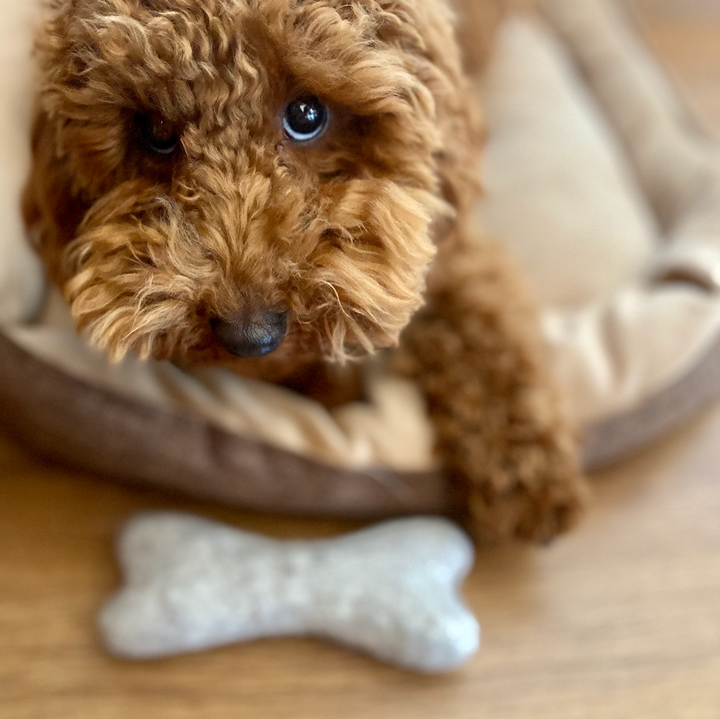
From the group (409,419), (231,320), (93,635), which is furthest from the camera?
(409,419)

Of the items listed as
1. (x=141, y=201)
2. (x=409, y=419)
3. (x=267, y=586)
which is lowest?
(x=267, y=586)

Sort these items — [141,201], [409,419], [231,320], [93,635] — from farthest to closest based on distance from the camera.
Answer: [409,419] → [93,635] → [141,201] → [231,320]

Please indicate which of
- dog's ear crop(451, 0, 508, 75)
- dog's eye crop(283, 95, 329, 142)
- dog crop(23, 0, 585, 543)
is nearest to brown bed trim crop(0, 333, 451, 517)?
dog crop(23, 0, 585, 543)

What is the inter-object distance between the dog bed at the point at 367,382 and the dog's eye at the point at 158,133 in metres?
0.25

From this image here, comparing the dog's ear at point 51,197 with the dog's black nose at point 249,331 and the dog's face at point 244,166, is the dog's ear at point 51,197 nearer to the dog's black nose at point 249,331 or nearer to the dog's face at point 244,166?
the dog's face at point 244,166

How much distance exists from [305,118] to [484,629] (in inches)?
28.4

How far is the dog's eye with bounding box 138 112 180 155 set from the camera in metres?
0.87

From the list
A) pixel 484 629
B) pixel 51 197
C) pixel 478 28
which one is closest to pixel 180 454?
pixel 51 197

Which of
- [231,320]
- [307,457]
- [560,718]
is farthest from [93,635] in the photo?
[560,718]

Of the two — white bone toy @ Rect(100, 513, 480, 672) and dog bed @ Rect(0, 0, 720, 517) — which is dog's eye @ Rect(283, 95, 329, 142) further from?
white bone toy @ Rect(100, 513, 480, 672)

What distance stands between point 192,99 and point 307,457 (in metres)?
0.51

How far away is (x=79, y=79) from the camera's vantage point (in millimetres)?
850

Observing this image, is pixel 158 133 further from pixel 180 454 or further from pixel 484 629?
pixel 484 629

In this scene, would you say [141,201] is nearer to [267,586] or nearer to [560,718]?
[267,586]
